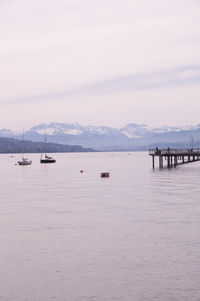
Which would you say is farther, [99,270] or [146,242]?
[146,242]

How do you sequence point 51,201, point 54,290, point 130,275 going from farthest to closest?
point 51,201
point 130,275
point 54,290

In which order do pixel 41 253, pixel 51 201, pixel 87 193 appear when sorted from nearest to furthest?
pixel 41 253, pixel 51 201, pixel 87 193

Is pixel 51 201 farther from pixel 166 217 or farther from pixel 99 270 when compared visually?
pixel 99 270

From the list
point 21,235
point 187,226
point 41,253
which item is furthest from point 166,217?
point 41,253

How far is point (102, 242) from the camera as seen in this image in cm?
3728

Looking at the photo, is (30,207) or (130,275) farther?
(30,207)

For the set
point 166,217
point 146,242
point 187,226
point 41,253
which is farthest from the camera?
point 166,217

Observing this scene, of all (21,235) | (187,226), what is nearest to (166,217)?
(187,226)

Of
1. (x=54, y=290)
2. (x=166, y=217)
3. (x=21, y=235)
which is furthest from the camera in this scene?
(x=166, y=217)

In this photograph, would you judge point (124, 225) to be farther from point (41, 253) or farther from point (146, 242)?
point (41, 253)

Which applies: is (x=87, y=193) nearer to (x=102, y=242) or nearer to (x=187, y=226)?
(x=187, y=226)

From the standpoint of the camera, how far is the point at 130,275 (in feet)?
93.6

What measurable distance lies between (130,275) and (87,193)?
161ft

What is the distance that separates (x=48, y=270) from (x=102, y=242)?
8.23m
